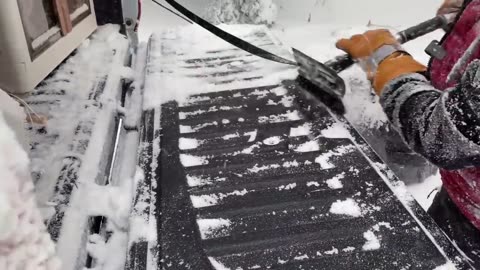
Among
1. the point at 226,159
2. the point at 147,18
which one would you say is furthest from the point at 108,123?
the point at 147,18

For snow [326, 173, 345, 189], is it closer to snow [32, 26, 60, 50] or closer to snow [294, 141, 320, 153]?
snow [294, 141, 320, 153]

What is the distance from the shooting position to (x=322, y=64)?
1.61m

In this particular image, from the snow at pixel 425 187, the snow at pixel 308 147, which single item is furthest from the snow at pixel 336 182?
the snow at pixel 425 187

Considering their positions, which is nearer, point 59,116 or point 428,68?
point 59,116

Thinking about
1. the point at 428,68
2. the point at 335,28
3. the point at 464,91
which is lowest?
the point at 335,28

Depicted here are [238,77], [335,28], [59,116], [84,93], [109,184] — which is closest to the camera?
[109,184]

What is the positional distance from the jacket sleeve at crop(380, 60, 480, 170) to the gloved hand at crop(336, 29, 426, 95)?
7cm

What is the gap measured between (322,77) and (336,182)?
0.55 metres

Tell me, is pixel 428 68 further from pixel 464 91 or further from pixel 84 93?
pixel 84 93

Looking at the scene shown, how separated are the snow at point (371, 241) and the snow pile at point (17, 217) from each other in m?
0.60

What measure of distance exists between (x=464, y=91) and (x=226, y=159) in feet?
1.86

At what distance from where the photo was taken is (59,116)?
49.6 inches

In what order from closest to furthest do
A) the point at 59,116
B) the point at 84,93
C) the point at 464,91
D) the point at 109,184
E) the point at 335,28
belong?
the point at 464,91 → the point at 109,184 → the point at 59,116 → the point at 84,93 → the point at 335,28

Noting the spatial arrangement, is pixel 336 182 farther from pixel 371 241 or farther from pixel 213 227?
pixel 213 227
